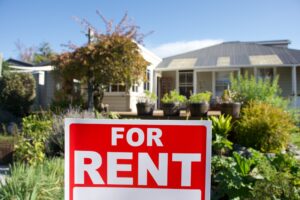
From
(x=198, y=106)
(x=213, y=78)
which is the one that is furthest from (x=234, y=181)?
(x=213, y=78)

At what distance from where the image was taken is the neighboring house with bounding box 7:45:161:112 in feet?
Answer: 51.9

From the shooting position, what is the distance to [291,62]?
17969 mm

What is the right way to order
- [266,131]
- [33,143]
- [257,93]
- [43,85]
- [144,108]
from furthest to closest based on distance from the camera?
[43,85], [144,108], [257,93], [266,131], [33,143]

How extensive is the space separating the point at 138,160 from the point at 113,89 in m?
15.3

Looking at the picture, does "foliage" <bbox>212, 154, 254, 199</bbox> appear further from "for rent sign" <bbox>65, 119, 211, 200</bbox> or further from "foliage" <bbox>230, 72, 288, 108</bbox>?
"foliage" <bbox>230, 72, 288, 108</bbox>

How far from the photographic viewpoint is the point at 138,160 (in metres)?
1.33

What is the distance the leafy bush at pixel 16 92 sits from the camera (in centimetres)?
1420

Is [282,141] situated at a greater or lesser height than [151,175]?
lesser

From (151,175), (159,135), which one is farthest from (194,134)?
(151,175)

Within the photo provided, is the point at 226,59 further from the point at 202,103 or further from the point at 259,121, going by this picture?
the point at 259,121

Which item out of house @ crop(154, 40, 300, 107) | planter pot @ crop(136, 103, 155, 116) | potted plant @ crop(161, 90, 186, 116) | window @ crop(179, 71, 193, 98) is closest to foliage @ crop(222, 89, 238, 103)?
potted plant @ crop(161, 90, 186, 116)

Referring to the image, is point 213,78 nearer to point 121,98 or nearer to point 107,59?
point 121,98

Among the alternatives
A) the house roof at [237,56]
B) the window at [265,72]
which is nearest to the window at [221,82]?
the house roof at [237,56]

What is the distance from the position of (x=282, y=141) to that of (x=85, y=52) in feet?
23.1
